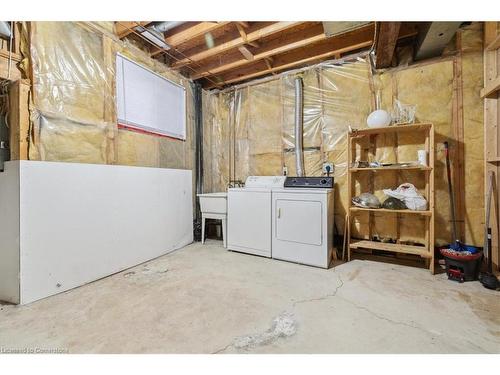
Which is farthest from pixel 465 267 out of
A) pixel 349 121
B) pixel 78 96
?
pixel 78 96

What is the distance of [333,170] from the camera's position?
2.99 m

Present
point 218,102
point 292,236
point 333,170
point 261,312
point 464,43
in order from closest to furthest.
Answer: point 261,312 → point 464,43 → point 292,236 → point 333,170 → point 218,102

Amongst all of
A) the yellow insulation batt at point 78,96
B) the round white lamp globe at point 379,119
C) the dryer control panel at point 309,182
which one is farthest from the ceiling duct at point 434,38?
the yellow insulation batt at point 78,96

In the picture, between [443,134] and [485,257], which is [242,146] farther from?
[485,257]

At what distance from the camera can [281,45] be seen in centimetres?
279

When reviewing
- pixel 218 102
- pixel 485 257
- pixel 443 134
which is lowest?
pixel 485 257

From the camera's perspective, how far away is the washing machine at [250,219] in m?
2.73

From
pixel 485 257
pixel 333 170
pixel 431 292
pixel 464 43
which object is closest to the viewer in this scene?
pixel 431 292

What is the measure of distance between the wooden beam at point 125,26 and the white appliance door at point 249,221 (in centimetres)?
211

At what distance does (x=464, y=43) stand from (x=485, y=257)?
2290 mm

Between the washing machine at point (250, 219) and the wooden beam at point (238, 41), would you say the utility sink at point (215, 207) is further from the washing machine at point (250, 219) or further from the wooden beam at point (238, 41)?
the wooden beam at point (238, 41)

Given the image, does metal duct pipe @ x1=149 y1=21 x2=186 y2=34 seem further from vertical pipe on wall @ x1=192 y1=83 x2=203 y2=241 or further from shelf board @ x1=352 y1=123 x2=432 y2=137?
shelf board @ x1=352 y1=123 x2=432 y2=137

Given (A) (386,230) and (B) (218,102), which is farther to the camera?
(B) (218,102)

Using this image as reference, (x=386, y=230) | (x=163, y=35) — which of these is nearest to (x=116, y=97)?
(x=163, y=35)
